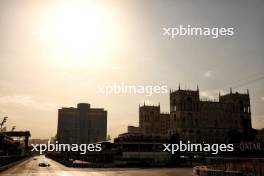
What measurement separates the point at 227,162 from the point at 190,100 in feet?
439

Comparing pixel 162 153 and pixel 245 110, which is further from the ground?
pixel 245 110

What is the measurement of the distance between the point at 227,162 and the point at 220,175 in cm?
260

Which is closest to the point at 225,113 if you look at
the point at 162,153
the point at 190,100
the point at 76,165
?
the point at 190,100

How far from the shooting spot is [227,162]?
5384 cm

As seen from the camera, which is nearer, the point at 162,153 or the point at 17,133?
the point at 162,153

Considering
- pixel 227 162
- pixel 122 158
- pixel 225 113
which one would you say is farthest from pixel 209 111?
pixel 227 162

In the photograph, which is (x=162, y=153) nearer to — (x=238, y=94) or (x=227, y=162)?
(x=238, y=94)

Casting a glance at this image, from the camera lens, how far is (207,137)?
18688 centimetres

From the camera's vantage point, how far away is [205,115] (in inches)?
7485

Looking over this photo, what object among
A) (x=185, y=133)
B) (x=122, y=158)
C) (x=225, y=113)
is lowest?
(x=122, y=158)

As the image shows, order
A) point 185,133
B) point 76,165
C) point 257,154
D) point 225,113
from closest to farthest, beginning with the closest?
point 257,154, point 76,165, point 185,133, point 225,113

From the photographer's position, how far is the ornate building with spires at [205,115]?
601 ft

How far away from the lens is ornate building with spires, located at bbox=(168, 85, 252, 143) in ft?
601

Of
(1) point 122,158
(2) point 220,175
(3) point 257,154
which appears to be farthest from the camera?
(1) point 122,158
